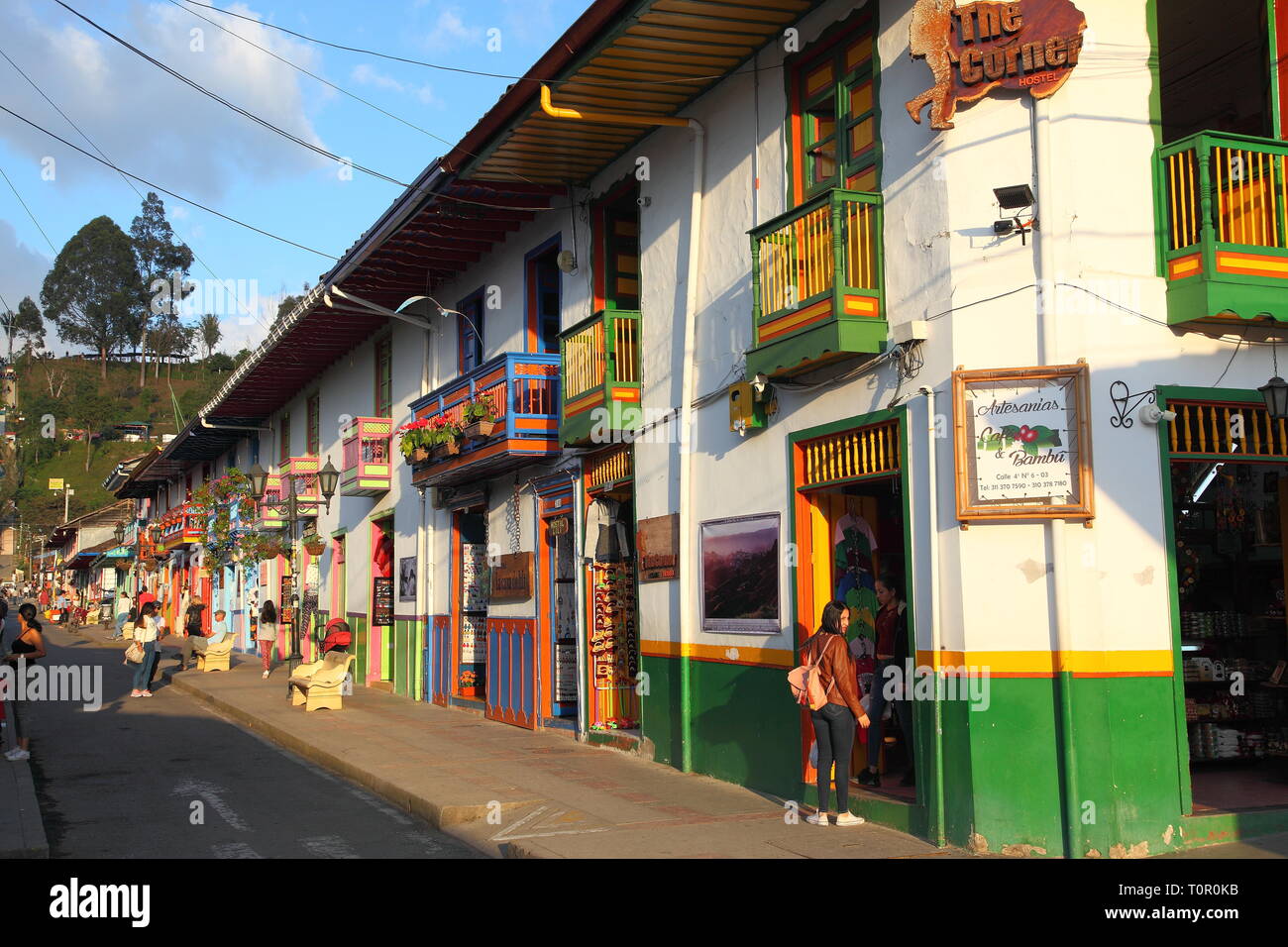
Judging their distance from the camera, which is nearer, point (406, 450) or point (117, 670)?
point (406, 450)

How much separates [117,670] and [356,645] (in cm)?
742

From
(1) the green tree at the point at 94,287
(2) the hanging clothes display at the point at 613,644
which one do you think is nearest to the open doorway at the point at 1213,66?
(2) the hanging clothes display at the point at 613,644

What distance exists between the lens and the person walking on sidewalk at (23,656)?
13.0m

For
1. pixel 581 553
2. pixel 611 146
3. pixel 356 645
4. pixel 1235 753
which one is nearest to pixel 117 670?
pixel 356 645

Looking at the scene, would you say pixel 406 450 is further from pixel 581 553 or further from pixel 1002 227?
pixel 1002 227

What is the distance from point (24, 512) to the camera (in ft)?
308

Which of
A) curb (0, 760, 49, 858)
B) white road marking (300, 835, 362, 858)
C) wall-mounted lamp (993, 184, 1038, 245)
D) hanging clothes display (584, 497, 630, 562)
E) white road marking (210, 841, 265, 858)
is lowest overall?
white road marking (300, 835, 362, 858)

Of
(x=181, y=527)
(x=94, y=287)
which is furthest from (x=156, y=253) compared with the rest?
(x=181, y=527)

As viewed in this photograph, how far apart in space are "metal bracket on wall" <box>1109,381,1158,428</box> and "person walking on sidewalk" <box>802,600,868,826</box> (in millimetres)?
2444

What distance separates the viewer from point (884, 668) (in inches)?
385

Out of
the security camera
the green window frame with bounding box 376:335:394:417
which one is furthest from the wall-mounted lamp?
the green window frame with bounding box 376:335:394:417

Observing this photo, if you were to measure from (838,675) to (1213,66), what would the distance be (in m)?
6.88

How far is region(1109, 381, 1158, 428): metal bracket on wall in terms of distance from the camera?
27.2ft

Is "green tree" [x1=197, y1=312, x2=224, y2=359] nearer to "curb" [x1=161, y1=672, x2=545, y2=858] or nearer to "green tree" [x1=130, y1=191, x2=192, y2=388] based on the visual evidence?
"green tree" [x1=130, y1=191, x2=192, y2=388]
